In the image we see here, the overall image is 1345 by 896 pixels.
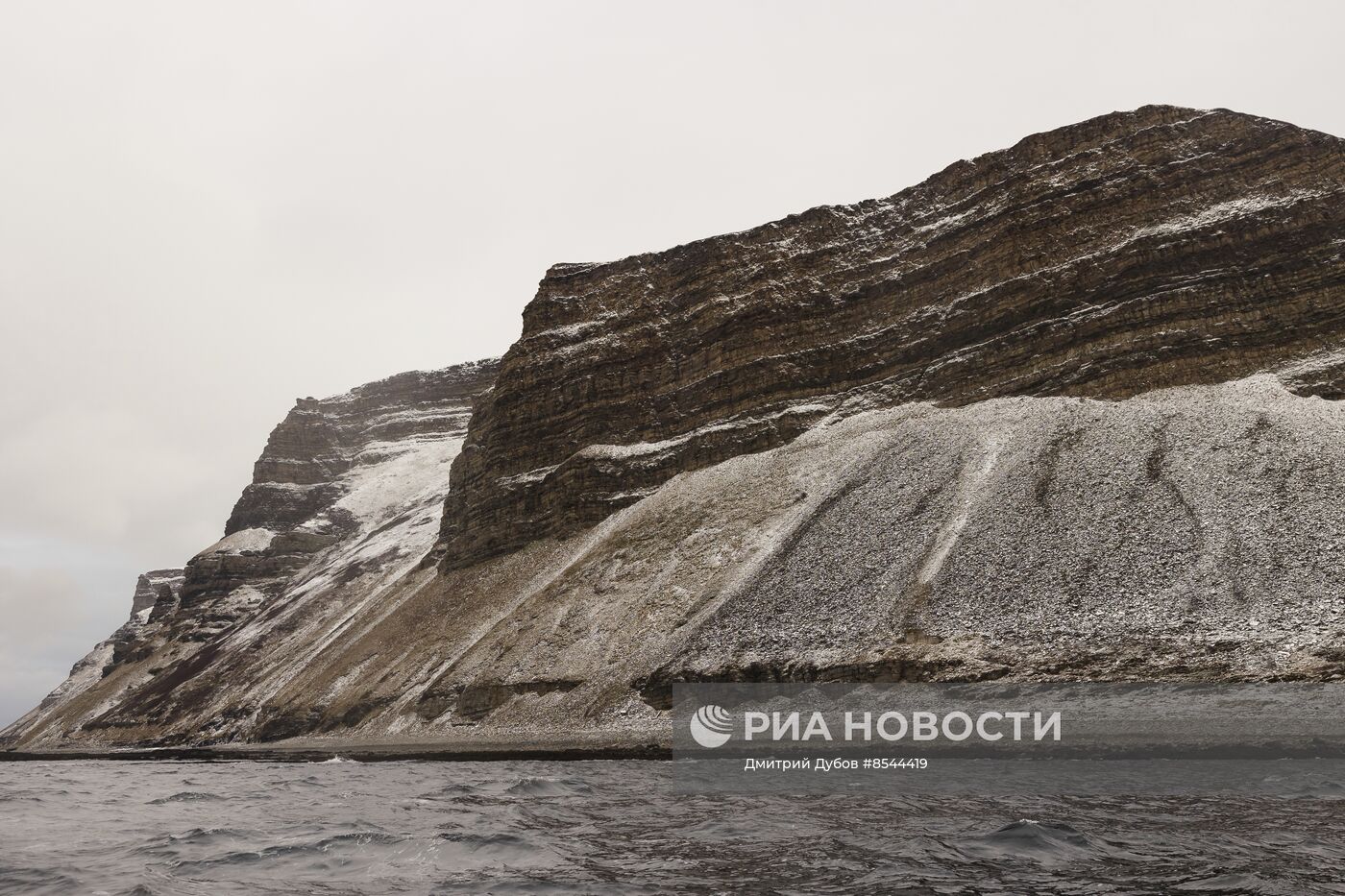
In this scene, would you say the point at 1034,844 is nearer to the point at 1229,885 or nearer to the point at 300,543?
the point at 1229,885

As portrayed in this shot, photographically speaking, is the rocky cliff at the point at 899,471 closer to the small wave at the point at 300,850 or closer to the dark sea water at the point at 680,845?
the dark sea water at the point at 680,845

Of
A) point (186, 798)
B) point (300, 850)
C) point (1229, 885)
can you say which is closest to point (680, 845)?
point (300, 850)

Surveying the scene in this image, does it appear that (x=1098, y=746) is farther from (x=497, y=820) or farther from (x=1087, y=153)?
(x=1087, y=153)

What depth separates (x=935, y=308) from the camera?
3334 inches

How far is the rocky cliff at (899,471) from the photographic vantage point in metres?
44.5

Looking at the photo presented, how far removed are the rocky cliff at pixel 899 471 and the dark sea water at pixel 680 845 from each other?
21434 millimetres

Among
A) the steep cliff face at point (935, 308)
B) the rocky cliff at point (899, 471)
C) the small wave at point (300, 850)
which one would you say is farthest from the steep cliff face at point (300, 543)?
the small wave at point (300, 850)

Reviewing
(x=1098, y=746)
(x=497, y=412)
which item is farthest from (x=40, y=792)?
(x=497, y=412)

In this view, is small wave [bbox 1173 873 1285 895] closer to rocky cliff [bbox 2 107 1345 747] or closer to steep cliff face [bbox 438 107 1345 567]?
rocky cliff [bbox 2 107 1345 747]

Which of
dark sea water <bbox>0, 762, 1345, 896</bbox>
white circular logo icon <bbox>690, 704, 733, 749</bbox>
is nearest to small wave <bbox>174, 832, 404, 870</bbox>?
dark sea water <bbox>0, 762, 1345, 896</bbox>

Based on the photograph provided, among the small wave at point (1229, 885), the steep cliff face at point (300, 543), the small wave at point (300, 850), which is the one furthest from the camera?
the steep cliff face at point (300, 543)

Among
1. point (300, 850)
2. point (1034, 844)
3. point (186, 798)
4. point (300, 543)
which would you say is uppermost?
point (300, 543)

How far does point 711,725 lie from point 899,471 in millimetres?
24385

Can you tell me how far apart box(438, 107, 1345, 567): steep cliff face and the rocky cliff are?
0.98 ft
